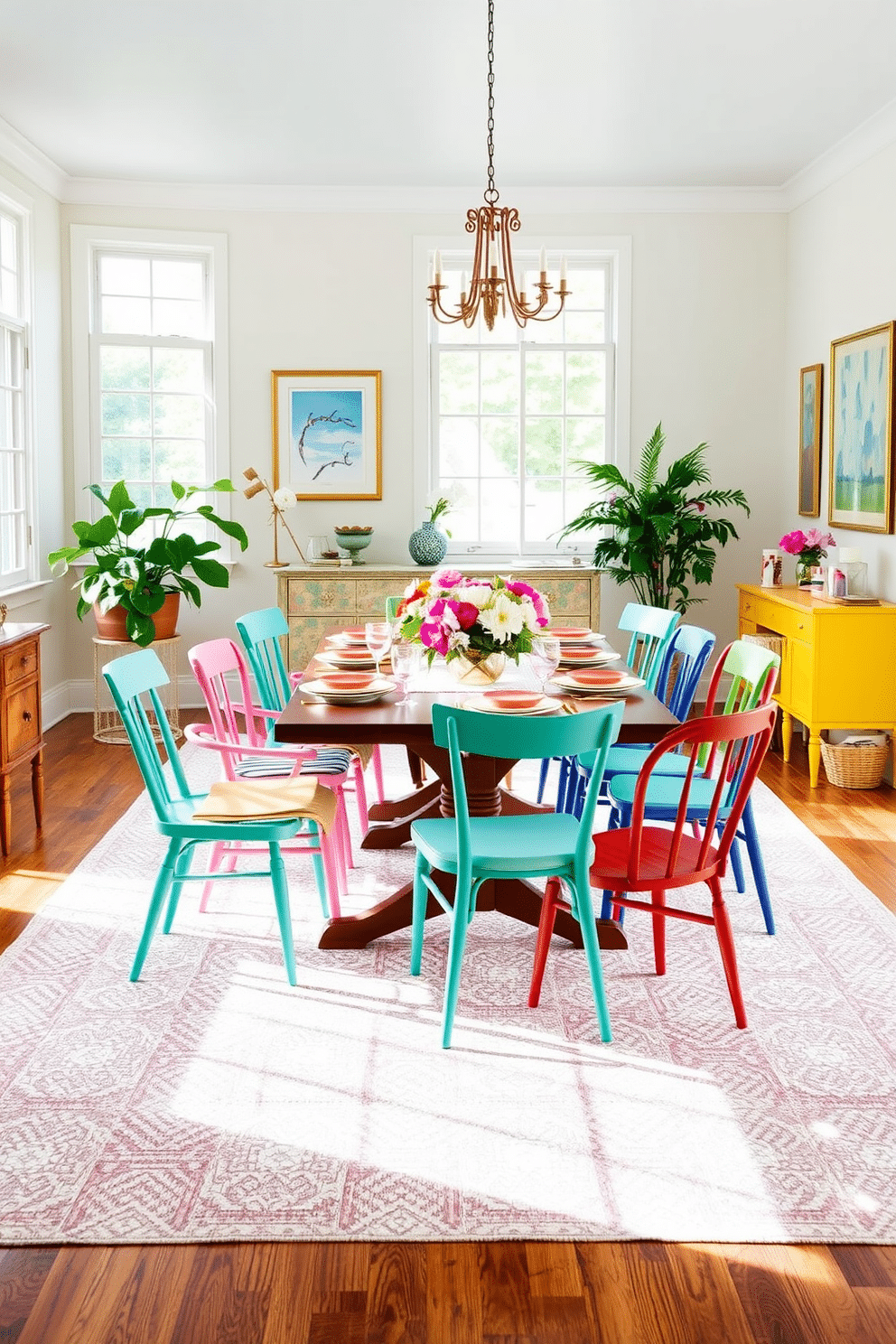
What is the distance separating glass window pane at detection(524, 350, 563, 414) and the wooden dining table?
376 cm

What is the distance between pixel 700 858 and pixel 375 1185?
3.77 ft

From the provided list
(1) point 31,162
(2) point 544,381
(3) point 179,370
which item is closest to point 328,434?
(3) point 179,370

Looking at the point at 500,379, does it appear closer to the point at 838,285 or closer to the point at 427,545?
the point at 427,545

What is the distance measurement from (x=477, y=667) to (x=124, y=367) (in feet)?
14.7

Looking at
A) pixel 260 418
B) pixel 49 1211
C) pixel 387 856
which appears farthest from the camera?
pixel 260 418

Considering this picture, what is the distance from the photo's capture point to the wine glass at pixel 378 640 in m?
3.96

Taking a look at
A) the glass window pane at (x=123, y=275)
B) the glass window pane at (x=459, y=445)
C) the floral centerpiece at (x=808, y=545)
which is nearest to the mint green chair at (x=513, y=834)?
the floral centerpiece at (x=808, y=545)

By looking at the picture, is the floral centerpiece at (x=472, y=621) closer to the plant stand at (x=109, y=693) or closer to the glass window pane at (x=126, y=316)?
the plant stand at (x=109, y=693)

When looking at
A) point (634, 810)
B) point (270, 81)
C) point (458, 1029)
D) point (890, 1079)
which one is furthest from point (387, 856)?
point (270, 81)

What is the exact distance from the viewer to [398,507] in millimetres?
7523

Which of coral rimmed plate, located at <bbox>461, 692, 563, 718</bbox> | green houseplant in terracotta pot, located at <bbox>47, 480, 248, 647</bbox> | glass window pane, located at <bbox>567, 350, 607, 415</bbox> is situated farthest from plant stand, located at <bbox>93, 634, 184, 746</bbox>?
coral rimmed plate, located at <bbox>461, 692, 563, 718</bbox>

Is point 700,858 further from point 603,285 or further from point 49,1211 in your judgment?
point 603,285

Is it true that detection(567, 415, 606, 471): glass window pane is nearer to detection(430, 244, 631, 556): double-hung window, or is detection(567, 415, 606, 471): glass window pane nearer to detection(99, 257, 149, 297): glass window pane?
detection(430, 244, 631, 556): double-hung window

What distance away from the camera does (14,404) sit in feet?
21.6
